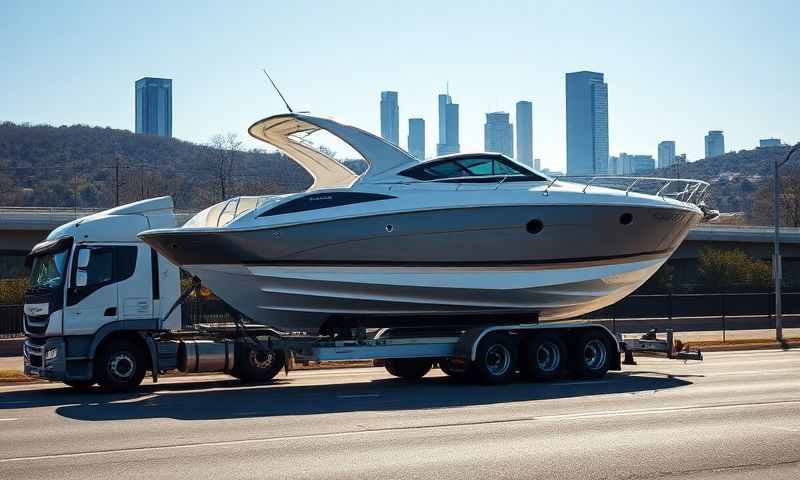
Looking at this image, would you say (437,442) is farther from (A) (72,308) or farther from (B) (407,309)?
(A) (72,308)

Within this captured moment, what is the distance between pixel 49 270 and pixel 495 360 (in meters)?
8.49

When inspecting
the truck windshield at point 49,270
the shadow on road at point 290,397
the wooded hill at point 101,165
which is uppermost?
the wooded hill at point 101,165

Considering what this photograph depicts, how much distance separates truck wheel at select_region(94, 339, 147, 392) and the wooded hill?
67237 millimetres

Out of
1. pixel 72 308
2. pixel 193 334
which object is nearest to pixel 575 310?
pixel 193 334

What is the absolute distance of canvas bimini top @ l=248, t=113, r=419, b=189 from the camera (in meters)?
20.3

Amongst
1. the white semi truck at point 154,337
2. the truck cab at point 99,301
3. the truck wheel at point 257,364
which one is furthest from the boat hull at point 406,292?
the truck cab at point 99,301

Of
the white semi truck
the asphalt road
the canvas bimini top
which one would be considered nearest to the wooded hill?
the canvas bimini top

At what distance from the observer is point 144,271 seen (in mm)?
19328

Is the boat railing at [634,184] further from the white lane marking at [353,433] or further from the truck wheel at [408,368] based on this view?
the white lane marking at [353,433]

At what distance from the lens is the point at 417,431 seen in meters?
12.8

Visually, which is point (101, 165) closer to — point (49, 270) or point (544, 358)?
point (49, 270)

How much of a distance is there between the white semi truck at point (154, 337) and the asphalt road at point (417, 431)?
1.85 ft

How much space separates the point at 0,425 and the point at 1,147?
436ft

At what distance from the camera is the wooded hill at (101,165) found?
102 metres
